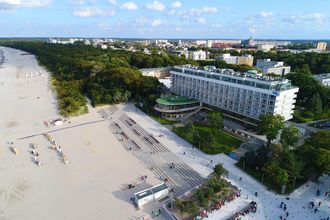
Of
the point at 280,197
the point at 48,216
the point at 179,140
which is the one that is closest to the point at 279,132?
the point at 280,197

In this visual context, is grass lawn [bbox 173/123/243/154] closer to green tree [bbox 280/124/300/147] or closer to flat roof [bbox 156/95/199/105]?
flat roof [bbox 156/95/199/105]

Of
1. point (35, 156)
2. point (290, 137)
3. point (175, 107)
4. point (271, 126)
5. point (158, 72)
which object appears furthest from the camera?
point (158, 72)

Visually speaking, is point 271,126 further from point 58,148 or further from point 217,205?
point 58,148

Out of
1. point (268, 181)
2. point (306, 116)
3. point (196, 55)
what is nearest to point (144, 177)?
point (268, 181)

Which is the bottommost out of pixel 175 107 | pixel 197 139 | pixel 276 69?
pixel 197 139

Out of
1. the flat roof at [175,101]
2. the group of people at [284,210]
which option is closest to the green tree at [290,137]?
the group of people at [284,210]
